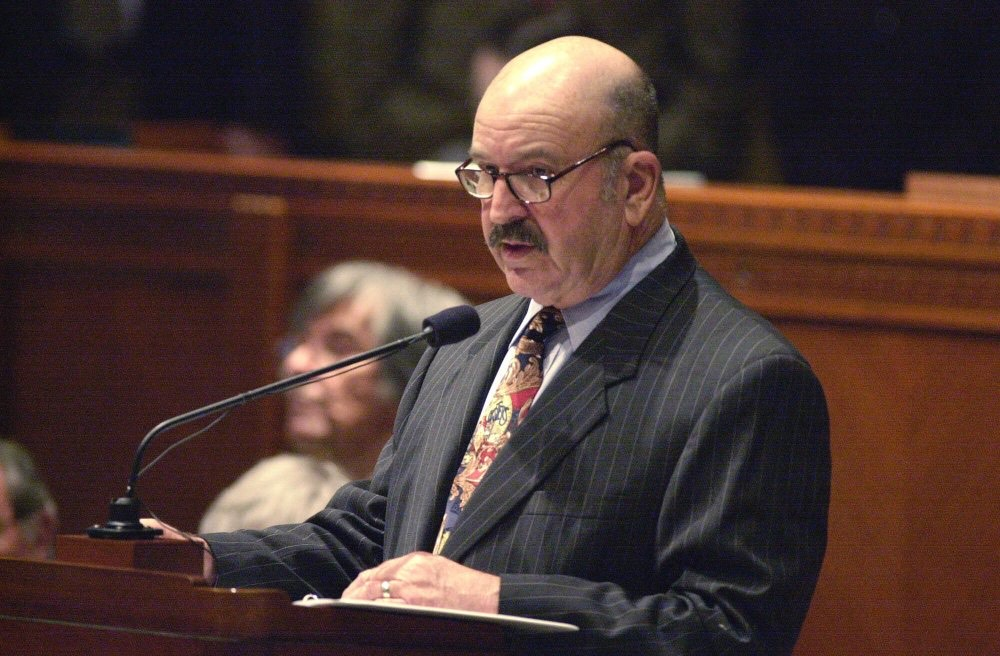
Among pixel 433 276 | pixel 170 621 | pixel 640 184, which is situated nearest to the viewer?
pixel 170 621

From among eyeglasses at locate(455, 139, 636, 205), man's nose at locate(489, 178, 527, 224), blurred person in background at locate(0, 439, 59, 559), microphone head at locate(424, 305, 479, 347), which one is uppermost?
eyeglasses at locate(455, 139, 636, 205)

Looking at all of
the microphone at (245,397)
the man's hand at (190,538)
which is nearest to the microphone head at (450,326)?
the microphone at (245,397)

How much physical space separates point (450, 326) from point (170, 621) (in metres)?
0.60

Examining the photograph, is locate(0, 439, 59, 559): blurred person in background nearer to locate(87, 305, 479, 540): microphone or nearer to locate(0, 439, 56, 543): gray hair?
locate(0, 439, 56, 543): gray hair

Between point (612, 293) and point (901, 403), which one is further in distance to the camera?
point (901, 403)

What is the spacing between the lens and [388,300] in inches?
139

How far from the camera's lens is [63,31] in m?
5.51

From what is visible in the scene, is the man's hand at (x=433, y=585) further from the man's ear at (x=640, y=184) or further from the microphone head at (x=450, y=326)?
the man's ear at (x=640, y=184)

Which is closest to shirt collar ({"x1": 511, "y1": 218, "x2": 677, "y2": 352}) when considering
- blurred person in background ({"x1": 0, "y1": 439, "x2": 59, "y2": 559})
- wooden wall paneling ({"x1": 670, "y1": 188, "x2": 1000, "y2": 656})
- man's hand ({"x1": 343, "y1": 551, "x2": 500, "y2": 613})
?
man's hand ({"x1": 343, "y1": 551, "x2": 500, "y2": 613})

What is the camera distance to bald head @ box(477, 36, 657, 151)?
2111mm

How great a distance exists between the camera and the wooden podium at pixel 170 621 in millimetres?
1625

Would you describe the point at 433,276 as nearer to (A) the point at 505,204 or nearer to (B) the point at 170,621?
(A) the point at 505,204

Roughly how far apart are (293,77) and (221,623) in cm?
408

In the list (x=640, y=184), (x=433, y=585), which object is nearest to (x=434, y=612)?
(x=433, y=585)
